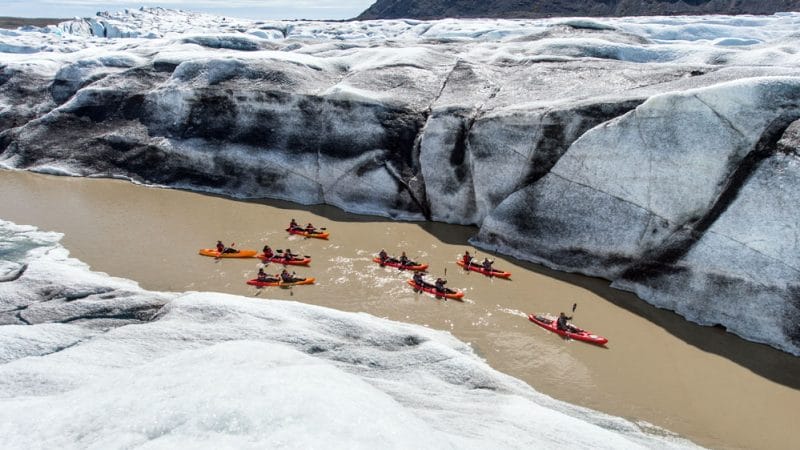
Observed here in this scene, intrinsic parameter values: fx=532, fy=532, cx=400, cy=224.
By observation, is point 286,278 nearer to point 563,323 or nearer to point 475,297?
point 475,297

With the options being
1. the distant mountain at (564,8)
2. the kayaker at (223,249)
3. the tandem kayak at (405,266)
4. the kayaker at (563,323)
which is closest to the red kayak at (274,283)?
the kayaker at (223,249)

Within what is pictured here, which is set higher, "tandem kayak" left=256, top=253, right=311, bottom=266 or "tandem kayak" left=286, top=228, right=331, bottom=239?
"tandem kayak" left=286, top=228, right=331, bottom=239

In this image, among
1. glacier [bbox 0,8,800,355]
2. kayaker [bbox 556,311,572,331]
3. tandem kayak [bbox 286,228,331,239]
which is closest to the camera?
kayaker [bbox 556,311,572,331]

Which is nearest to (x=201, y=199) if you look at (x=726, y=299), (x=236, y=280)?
(x=236, y=280)

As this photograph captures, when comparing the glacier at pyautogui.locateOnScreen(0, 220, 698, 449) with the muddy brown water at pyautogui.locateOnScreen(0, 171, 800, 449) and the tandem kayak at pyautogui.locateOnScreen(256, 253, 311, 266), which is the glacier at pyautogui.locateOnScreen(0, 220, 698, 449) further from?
the tandem kayak at pyautogui.locateOnScreen(256, 253, 311, 266)

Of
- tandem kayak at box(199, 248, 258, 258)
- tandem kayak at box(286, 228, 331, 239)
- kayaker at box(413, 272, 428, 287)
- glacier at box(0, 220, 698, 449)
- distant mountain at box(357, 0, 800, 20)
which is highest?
distant mountain at box(357, 0, 800, 20)

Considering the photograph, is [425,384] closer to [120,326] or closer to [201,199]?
[120,326]

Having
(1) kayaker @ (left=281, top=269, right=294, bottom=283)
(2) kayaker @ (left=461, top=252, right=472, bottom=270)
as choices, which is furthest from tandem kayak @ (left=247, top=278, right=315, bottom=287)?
(2) kayaker @ (left=461, top=252, right=472, bottom=270)

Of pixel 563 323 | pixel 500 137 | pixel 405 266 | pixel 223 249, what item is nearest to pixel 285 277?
pixel 223 249
